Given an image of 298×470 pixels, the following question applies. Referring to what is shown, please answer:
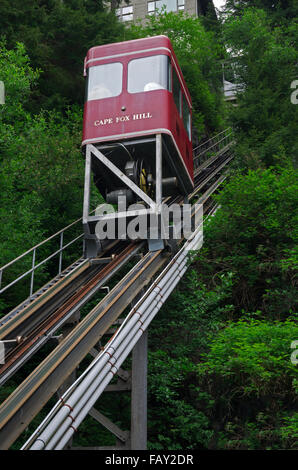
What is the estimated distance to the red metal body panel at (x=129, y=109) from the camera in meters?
9.46

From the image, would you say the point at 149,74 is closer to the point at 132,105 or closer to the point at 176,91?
the point at 132,105

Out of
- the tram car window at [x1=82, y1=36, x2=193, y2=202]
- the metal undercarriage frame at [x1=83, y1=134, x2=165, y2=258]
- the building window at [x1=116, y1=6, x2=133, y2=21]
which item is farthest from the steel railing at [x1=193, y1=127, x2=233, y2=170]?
the building window at [x1=116, y1=6, x2=133, y2=21]

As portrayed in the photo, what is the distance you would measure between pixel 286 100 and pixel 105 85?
10643 mm

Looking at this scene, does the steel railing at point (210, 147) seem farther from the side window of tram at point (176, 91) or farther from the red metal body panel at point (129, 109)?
the red metal body panel at point (129, 109)

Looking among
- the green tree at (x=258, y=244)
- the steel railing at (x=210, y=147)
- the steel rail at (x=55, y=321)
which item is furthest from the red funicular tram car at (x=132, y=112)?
the steel railing at (x=210, y=147)

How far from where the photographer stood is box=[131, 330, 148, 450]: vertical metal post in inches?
252

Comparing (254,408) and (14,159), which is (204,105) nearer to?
(14,159)

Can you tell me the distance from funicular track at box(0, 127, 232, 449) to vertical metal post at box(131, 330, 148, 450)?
2.27 ft

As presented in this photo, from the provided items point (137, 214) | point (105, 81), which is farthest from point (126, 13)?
point (137, 214)

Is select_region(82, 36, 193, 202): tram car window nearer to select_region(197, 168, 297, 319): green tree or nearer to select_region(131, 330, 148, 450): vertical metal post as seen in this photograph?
select_region(197, 168, 297, 319): green tree

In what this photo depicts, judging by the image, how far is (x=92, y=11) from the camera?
2014 centimetres

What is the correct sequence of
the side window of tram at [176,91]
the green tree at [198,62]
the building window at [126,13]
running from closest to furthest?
the side window of tram at [176,91]
the green tree at [198,62]
the building window at [126,13]

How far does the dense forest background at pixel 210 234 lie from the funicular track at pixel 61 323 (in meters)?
1.20

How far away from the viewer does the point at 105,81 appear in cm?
995
